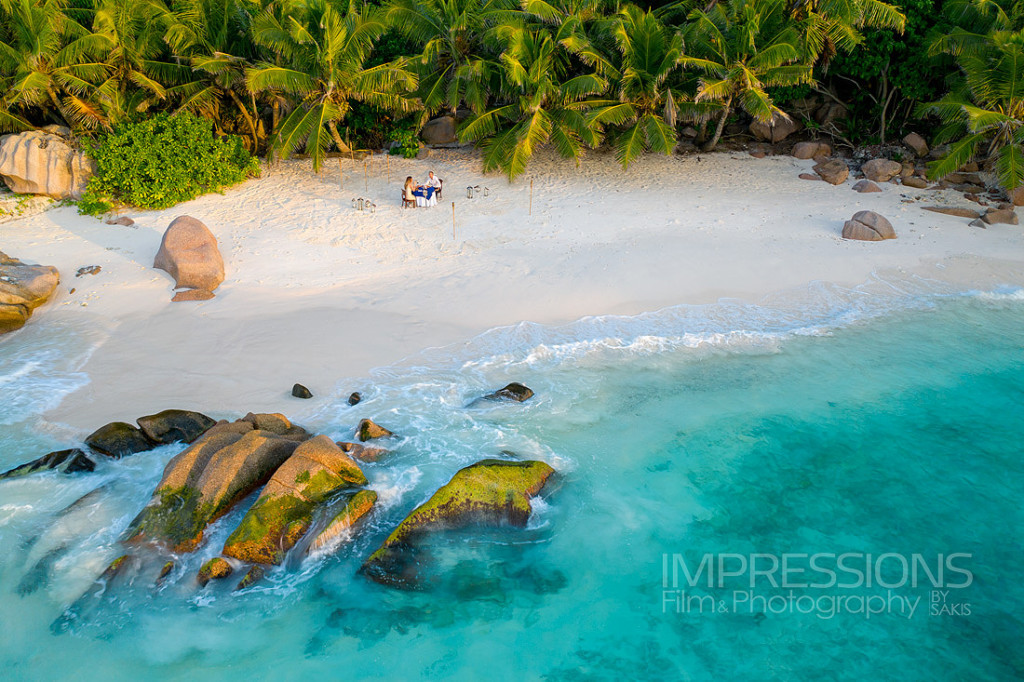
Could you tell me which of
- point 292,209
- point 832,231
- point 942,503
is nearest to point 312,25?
point 292,209

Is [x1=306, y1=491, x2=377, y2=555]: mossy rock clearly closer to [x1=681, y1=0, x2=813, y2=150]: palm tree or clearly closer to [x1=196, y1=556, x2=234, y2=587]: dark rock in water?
[x1=196, y1=556, x2=234, y2=587]: dark rock in water

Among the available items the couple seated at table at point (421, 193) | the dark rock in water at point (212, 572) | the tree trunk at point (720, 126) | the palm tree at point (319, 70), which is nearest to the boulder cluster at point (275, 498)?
the dark rock in water at point (212, 572)

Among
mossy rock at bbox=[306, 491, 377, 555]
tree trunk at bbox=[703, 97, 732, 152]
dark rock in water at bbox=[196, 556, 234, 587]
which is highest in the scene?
tree trunk at bbox=[703, 97, 732, 152]

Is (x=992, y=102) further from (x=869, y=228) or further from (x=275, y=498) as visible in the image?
(x=275, y=498)

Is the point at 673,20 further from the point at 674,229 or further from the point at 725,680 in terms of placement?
the point at 725,680

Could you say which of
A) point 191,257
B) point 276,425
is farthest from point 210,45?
point 276,425

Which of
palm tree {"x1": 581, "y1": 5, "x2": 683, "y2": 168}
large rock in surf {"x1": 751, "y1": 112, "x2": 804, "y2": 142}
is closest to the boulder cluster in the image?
palm tree {"x1": 581, "y1": 5, "x2": 683, "y2": 168}
